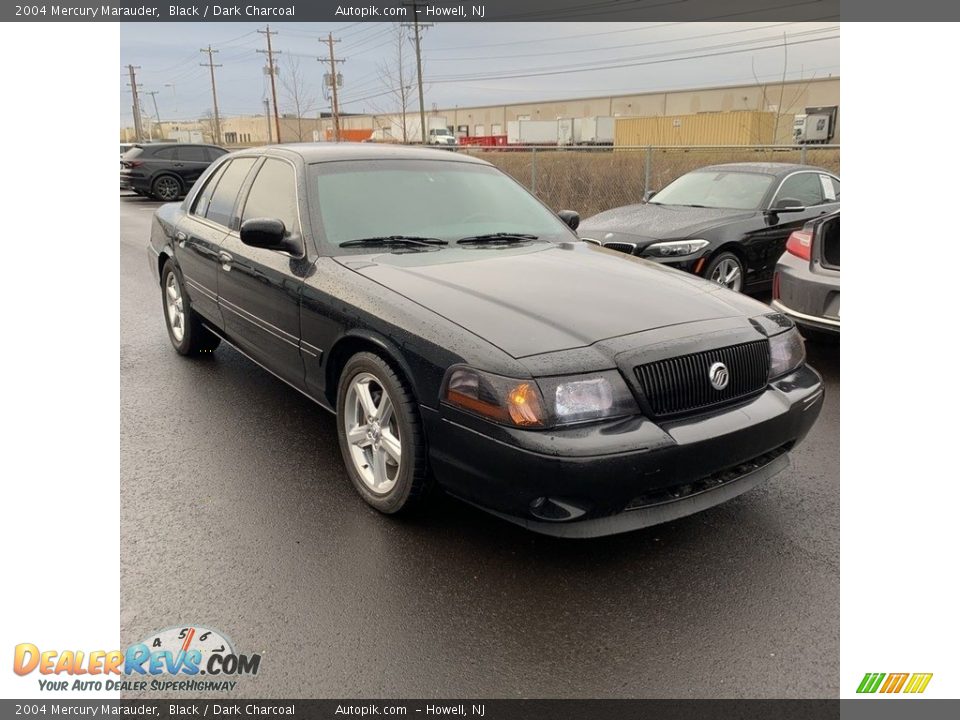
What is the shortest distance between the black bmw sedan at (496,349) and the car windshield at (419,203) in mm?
12

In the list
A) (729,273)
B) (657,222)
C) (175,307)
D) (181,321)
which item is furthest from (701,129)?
(181,321)

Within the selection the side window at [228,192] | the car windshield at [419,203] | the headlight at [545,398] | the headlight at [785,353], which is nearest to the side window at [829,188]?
the car windshield at [419,203]

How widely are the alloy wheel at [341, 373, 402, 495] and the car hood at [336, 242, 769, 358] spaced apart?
481mm

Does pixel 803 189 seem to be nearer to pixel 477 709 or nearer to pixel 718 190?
pixel 718 190

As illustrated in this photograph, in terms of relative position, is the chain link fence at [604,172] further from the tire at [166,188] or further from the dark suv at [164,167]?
the tire at [166,188]

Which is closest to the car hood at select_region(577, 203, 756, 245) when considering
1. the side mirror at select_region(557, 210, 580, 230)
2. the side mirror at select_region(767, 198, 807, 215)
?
the side mirror at select_region(767, 198, 807, 215)

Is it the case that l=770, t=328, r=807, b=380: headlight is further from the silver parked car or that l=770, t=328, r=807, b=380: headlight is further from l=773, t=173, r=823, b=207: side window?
l=773, t=173, r=823, b=207: side window

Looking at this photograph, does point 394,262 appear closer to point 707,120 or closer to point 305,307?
point 305,307

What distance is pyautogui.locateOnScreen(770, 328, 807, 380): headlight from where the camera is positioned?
3336 millimetres

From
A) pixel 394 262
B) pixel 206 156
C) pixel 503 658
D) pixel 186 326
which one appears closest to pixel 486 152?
pixel 206 156

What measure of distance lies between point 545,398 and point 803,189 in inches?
285

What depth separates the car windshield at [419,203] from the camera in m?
4.06

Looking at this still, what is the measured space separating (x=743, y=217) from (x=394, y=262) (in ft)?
17.3

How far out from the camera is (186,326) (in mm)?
5727
